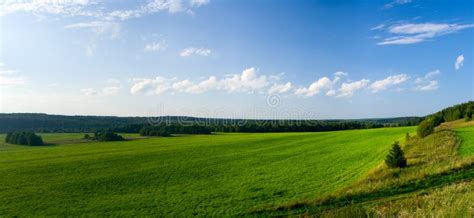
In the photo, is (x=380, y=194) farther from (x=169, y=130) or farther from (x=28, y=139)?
(x=169, y=130)

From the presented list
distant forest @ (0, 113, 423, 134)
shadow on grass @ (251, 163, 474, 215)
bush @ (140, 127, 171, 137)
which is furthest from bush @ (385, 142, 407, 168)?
distant forest @ (0, 113, 423, 134)

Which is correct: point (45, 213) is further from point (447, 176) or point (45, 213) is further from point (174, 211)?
point (447, 176)

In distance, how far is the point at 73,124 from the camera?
132875mm

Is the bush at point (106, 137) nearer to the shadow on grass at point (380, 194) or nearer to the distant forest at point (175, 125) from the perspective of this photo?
the distant forest at point (175, 125)

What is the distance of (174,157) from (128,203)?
968 inches

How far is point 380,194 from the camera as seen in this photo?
17.3 metres

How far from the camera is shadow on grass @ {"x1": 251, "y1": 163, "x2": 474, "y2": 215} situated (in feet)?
55.4

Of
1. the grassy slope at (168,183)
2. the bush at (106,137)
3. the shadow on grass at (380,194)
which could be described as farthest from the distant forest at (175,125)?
Answer: the shadow on grass at (380,194)

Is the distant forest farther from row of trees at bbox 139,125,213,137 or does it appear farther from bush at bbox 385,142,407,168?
bush at bbox 385,142,407,168

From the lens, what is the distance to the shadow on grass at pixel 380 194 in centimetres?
1689

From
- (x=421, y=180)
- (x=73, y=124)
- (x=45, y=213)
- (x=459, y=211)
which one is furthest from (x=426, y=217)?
(x=73, y=124)

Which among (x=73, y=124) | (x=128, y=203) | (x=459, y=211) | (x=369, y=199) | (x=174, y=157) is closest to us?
(x=459, y=211)

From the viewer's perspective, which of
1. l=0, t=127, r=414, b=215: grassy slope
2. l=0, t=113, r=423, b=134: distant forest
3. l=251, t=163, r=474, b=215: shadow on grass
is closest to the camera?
l=251, t=163, r=474, b=215: shadow on grass

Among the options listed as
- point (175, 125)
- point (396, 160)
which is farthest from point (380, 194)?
point (175, 125)
